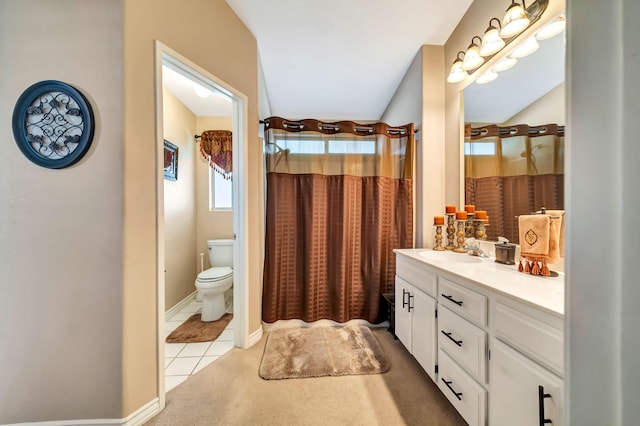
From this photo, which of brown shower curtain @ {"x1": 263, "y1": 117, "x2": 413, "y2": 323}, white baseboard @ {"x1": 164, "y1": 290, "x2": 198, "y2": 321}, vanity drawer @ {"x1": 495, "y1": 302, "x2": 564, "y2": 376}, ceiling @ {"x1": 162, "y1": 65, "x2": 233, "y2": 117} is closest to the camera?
vanity drawer @ {"x1": 495, "y1": 302, "x2": 564, "y2": 376}

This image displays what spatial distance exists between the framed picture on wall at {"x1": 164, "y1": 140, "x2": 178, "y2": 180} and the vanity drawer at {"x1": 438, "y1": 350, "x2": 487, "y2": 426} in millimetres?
2906

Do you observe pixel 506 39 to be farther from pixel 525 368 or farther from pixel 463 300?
pixel 525 368

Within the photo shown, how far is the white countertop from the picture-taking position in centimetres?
82

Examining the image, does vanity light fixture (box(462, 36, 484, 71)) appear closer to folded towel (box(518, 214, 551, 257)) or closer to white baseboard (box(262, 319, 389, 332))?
folded towel (box(518, 214, 551, 257))

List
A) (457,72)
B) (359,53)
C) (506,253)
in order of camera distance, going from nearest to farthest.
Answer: (506,253) → (457,72) → (359,53)

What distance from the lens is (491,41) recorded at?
1.44m

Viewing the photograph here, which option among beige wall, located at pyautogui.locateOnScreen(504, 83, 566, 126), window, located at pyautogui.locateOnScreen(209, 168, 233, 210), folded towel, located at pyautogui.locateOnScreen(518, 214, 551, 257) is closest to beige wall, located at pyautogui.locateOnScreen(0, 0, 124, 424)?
window, located at pyautogui.locateOnScreen(209, 168, 233, 210)

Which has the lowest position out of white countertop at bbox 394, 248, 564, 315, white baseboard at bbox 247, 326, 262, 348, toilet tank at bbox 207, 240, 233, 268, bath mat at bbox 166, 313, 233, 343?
bath mat at bbox 166, 313, 233, 343

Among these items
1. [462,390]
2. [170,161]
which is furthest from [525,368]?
[170,161]

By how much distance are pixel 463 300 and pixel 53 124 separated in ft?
7.54

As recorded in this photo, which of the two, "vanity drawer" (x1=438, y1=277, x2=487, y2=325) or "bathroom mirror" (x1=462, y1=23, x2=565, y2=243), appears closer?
"vanity drawer" (x1=438, y1=277, x2=487, y2=325)

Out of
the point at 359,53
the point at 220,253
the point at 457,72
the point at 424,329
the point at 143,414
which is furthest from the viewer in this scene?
the point at 220,253

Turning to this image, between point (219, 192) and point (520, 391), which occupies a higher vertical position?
point (219, 192)

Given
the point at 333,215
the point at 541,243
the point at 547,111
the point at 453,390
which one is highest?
the point at 547,111
